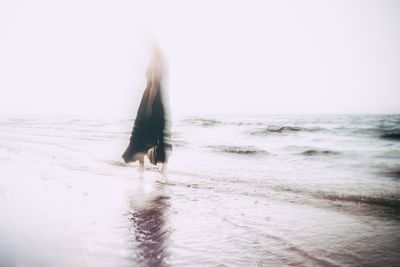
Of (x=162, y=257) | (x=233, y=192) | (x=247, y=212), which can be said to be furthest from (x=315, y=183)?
(x=162, y=257)

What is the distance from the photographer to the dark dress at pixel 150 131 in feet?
18.7

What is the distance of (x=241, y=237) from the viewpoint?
10.8ft

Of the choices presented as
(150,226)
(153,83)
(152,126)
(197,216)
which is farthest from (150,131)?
(150,226)

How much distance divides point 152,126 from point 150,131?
9cm

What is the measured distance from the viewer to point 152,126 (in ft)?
18.7

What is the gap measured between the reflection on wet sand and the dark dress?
0.74 m

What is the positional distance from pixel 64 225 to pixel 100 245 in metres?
0.73

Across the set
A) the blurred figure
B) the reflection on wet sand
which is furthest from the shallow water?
the blurred figure

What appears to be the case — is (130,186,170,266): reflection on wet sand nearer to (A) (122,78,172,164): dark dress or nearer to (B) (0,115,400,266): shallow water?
(B) (0,115,400,266): shallow water

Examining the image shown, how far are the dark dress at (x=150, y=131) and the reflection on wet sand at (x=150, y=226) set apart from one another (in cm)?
74

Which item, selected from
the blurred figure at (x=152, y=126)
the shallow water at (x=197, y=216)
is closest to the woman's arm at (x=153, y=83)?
the blurred figure at (x=152, y=126)

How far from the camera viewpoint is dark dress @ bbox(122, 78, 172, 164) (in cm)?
569

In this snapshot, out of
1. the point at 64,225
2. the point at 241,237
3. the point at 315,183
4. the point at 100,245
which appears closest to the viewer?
the point at 100,245

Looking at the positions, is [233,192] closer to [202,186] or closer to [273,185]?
[202,186]
